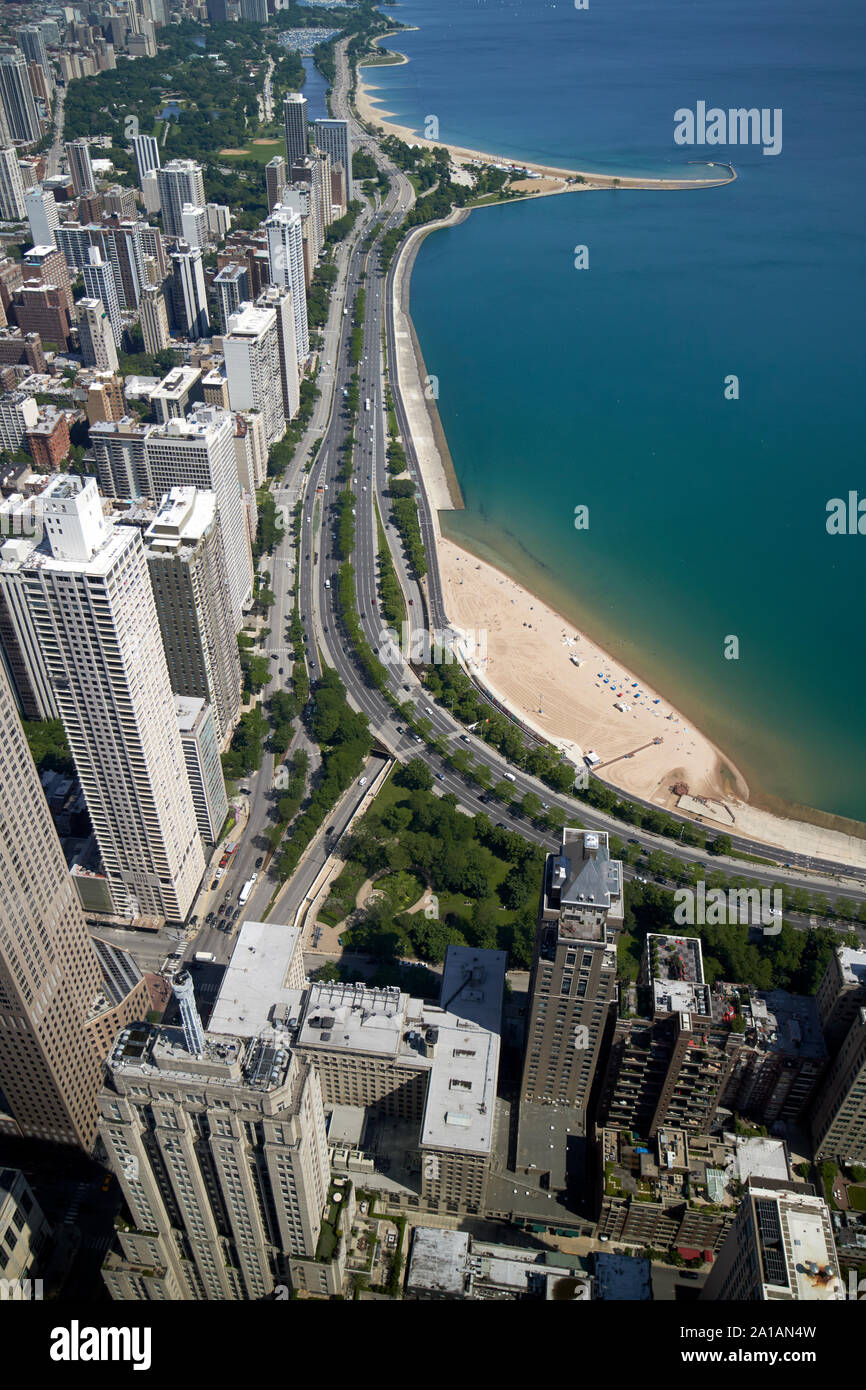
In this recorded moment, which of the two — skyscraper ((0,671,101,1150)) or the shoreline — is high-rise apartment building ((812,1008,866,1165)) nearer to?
the shoreline

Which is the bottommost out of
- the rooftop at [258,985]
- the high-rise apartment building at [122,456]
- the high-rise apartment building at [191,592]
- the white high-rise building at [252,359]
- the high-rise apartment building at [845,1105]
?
the high-rise apartment building at [845,1105]

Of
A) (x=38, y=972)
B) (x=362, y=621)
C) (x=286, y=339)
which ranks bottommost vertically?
(x=38, y=972)

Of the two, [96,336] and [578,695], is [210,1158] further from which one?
[96,336]

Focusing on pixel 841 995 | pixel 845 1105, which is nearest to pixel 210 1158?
pixel 841 995

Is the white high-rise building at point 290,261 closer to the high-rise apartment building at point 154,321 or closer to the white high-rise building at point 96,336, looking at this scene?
the high-rise apartment building at point 154,321

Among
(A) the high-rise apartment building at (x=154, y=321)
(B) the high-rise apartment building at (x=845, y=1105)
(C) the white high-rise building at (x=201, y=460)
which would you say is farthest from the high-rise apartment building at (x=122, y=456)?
(B) the high-rise apartment building at (x=845, y=1105)
